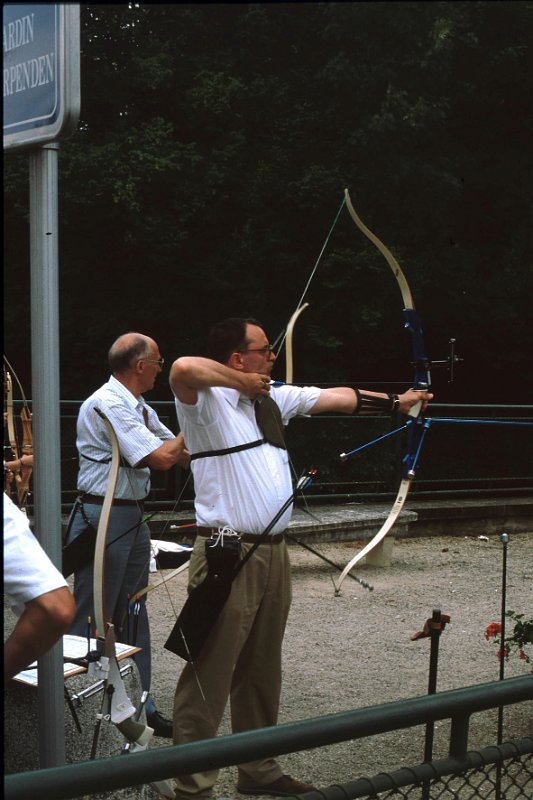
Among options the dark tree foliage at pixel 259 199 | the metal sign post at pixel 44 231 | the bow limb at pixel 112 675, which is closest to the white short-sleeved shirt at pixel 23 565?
the metal sign post at pixel 44 231

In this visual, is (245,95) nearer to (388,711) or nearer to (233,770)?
(233,770)

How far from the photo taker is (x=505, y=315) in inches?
649

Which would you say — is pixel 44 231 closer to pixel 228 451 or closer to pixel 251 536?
pixel 228 451

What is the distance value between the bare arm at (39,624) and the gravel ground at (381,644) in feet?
7.92

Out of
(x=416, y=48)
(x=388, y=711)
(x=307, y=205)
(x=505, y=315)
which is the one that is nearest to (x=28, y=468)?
(x=388, y=711)

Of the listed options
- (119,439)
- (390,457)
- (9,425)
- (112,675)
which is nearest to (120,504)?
(119,439)

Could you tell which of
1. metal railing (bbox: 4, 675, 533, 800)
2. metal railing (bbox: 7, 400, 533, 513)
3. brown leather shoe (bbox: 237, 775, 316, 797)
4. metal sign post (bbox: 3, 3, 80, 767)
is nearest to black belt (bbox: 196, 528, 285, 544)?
brown leather shoe (bbox: 237, 775, 316, 797)

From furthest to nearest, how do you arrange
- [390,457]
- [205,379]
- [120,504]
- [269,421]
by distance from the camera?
[390,457] → [120,504] → [269,421] → [205,379]

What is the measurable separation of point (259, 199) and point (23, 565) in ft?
47.8

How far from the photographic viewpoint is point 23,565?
5.06ft

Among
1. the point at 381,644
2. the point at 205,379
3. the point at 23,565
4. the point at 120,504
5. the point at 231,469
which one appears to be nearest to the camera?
the point at 23,565

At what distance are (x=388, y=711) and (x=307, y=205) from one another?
46.8 ft

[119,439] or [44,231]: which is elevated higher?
[44,231]

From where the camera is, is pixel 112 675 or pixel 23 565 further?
pixel 112 675
